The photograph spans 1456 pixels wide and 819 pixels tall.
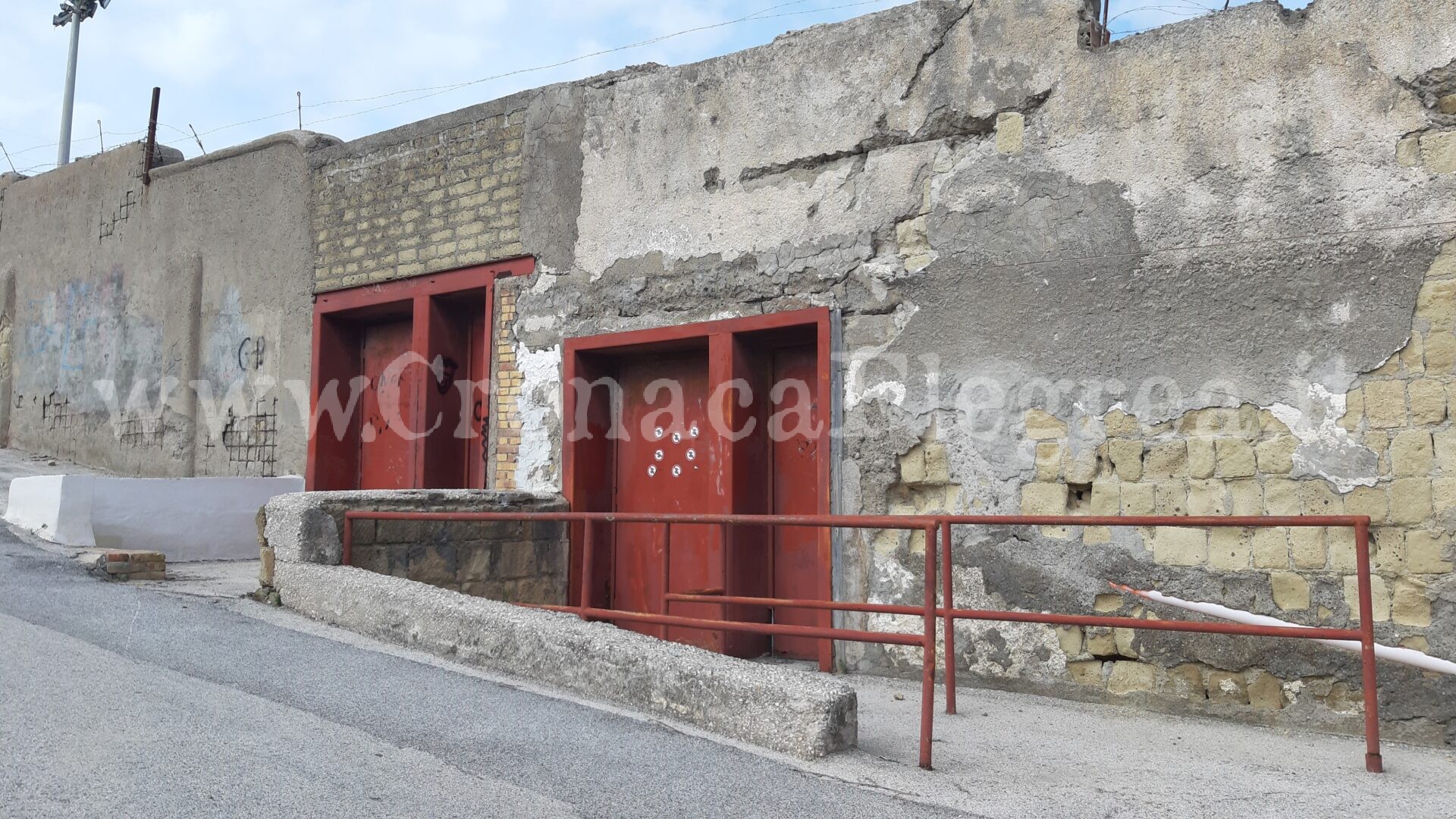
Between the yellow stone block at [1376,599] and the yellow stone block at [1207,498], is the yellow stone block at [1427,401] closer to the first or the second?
the yellow stone block at [1376,599]

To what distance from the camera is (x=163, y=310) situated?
10.8 metres

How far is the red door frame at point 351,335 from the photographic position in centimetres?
821

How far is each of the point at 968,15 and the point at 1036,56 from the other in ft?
1.58

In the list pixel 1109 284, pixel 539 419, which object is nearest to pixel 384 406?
pixel 539 419

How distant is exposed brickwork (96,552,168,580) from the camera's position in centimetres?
691

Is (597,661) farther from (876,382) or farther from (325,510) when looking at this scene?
(876,382)

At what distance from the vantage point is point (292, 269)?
949cm

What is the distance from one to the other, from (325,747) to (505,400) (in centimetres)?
469

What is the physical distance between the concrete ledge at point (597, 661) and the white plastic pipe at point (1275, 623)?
6.68 feet

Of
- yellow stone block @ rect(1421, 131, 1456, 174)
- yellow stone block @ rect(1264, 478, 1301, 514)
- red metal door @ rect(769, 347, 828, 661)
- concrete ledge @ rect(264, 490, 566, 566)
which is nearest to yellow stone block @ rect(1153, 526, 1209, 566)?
yellow stone block @ rect(1264, 478, 1301, 514)

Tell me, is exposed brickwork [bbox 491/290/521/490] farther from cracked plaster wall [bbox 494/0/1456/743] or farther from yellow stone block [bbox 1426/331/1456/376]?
yellow stone block [bbox 1426/331/1456/376]

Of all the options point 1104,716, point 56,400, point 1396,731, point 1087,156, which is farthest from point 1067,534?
point 56,400

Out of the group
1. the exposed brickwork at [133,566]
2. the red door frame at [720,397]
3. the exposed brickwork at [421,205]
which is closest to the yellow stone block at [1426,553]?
the red door frame at [720,397]

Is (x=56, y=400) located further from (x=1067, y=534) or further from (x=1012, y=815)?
(x=1012, y=815)
